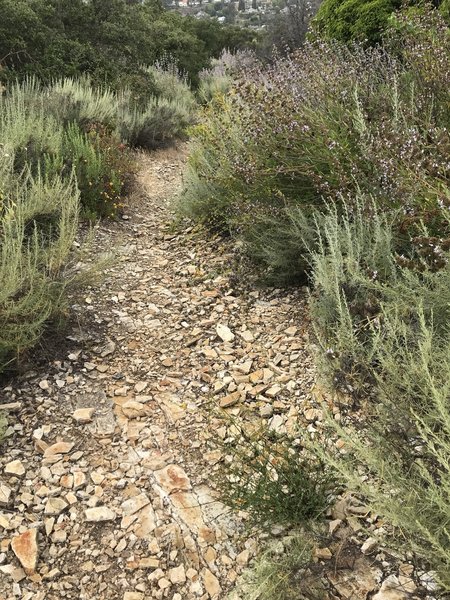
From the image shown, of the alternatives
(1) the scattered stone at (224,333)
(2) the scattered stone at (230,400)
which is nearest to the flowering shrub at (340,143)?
(1) the scattered stone at (224,333)

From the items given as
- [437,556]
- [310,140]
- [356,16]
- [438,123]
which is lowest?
[437,556]

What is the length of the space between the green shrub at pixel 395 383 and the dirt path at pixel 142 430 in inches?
13.7

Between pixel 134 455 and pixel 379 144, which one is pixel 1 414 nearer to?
pixel 134 455

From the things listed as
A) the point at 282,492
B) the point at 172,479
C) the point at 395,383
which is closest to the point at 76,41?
the point at 172,479

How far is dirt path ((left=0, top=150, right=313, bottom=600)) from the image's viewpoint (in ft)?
6.65

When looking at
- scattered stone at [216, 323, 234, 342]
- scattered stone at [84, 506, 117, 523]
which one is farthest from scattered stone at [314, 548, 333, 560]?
scattered stone at [216, 323, 234, 342]

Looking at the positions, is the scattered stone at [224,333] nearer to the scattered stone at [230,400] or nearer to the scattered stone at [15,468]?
the scattered stone at [230,400]

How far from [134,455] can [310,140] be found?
89.5 inches

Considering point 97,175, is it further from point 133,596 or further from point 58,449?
point 133,596

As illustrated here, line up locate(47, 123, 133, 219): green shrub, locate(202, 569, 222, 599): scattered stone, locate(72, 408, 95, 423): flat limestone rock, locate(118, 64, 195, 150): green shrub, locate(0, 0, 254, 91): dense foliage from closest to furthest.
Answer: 1. locate(202, 569, 222, 599): scattered stone
2. locate(72, 408, 95, 423): flat limestone rock
3. locate(47, 123, 133, 219): green shrub
4. locate(118, 64, 195, 150): green shrub
5. locate(0, 0, 254, 91): dense foliage

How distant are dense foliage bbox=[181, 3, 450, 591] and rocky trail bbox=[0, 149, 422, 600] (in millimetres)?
299

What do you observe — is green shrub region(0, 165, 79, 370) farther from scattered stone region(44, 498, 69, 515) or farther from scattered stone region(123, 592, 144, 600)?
scattered stone region(123, 592, 144, 600)

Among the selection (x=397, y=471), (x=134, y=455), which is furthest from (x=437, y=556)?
(x=134, y=455)

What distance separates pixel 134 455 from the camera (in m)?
2.51
